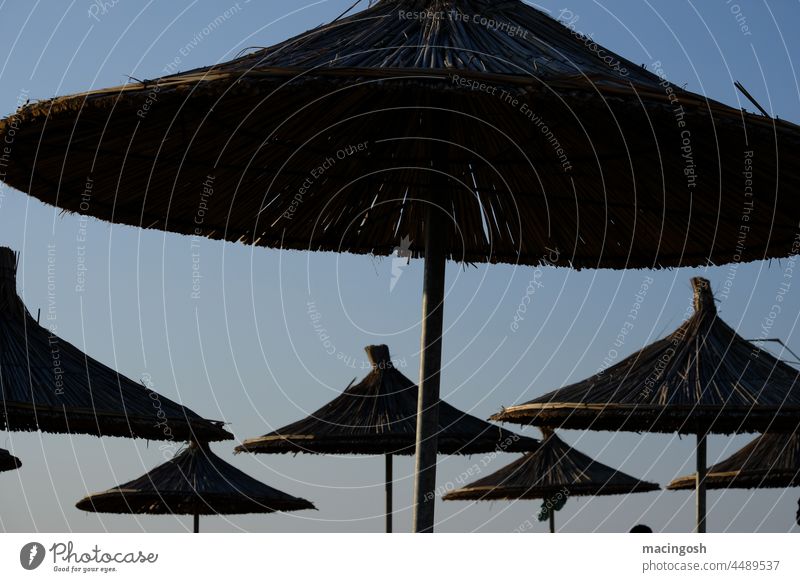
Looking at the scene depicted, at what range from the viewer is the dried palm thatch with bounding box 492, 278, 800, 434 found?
12.5 m

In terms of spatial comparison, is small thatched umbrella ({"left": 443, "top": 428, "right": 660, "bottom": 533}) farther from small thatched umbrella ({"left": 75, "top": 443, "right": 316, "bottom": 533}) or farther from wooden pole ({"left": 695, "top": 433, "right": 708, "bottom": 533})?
wooden pole ({"left": 695, "top": 433, "right": 708, "bottom": 533})

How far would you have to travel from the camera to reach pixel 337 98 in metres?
6.12

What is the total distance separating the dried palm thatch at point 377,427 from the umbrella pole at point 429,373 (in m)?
10.2

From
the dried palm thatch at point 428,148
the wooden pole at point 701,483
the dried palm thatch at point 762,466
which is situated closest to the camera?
the dried palm thatch at point 428,148

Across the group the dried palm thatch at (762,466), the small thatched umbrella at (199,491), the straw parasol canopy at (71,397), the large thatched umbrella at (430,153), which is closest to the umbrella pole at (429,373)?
the large thatched umbrella at (430,153)

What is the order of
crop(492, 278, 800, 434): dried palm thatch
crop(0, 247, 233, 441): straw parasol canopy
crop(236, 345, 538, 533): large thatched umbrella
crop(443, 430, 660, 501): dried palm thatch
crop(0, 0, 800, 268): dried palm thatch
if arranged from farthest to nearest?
1. crop(443, 430, 660, 501): dried palm thatch
2. crop(236, 345, 538, 533): large thatched umbrella
3. crop(492, 278, 800, 434): dried palm thatch
4. crop(0, 247, 233, 441): straw parasol canopy
5. crop(0, 0, 800, 268): dried palm thatch

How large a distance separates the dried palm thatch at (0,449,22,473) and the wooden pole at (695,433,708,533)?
7770mm

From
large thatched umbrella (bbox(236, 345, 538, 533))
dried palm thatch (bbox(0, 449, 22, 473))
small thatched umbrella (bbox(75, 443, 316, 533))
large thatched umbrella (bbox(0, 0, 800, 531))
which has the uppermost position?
large thatched umbrella (bbox(0, 0, 800, 531))

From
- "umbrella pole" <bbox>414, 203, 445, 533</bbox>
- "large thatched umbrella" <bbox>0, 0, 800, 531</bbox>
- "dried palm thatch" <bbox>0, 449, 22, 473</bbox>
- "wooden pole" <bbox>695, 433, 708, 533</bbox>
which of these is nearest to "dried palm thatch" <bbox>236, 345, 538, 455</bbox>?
"wooden pole" <bbox>695, 433, 708, 533</bbox>

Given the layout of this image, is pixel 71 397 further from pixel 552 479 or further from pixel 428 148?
Result: pixel 552 479

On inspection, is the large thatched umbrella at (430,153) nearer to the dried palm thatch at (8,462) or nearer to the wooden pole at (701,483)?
the wooden pole at (701,483)

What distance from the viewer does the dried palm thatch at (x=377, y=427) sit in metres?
17.0
